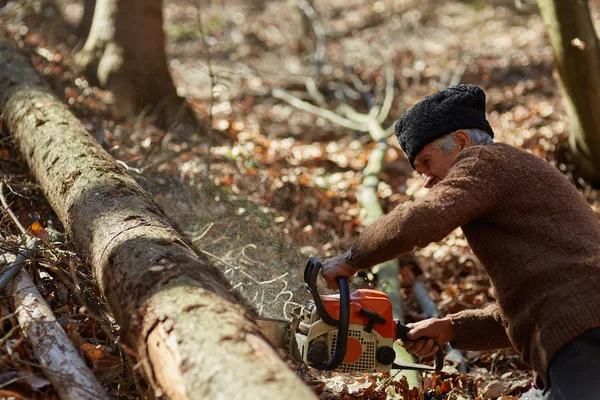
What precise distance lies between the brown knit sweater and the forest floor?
68 centimetres

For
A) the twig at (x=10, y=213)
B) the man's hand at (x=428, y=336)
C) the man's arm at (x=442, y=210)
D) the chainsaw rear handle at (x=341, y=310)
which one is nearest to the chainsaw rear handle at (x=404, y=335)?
the man's hand at (x=428, y=336)

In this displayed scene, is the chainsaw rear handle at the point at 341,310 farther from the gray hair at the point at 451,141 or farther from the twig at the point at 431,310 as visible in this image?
the twig at the point at 431,310

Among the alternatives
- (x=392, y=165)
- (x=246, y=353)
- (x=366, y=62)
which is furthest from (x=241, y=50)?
(x=246, y=353)

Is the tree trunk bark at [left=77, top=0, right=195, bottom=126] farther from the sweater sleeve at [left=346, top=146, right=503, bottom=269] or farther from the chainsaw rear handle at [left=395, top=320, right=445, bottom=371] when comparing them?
the sweater sleeve at [left=346, top=146, right=503, bottom=269]

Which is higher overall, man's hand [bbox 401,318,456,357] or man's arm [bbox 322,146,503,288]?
man's arm [bbox 322,146,503,288]

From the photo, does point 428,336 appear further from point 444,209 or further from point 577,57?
point 577,57

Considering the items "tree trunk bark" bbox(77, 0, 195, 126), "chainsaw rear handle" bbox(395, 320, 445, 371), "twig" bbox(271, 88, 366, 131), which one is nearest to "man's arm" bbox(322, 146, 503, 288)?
"chainsaw rear handle" bbox(395, 320, 445, 371)

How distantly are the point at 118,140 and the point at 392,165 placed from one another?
3.18 meters

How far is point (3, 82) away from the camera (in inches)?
217

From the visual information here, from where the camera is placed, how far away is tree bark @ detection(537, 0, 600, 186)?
5914 mm

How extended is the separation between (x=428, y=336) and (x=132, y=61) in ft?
15.9

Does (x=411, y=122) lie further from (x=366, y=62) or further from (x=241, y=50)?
(x=241, y=50)

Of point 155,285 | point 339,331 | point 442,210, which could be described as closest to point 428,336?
point 339,331

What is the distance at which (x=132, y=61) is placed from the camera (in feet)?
22.5
